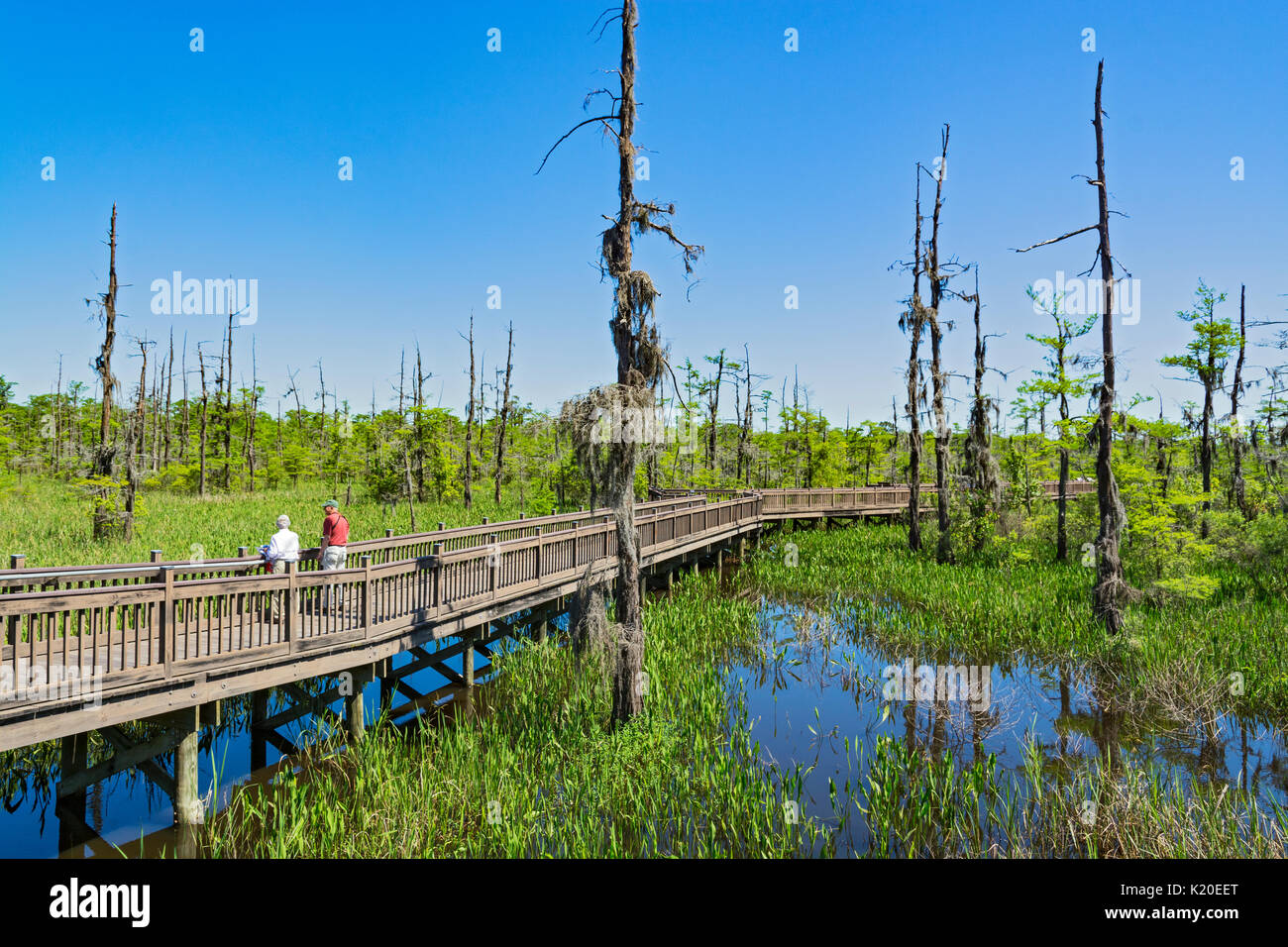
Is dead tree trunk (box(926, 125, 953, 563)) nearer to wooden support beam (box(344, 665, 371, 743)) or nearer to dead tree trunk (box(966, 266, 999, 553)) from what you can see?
dead tree trunk (box(966, 266, 999, 553))

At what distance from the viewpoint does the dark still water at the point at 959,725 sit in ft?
25.8

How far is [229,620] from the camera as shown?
22.7 feet

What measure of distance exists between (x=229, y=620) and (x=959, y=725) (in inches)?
392

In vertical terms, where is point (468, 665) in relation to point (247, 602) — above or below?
below

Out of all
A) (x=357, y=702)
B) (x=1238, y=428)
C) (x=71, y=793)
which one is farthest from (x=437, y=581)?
(x=1238, y=428)

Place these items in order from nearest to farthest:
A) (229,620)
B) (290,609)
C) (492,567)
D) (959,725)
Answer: (229,620) → (290,609) → (959,725) → (492,567)

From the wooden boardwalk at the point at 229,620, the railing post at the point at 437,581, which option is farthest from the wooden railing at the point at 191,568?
the railing post at the point at 437,581

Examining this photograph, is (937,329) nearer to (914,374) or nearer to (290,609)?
(914,374)

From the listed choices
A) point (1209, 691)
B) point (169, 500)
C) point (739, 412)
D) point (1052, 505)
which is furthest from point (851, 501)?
point (169, 500)

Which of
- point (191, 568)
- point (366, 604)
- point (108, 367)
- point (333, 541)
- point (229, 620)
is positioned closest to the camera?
point (229, 620)

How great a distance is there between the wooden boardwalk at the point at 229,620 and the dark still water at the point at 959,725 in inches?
155

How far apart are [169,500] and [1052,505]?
4200cm

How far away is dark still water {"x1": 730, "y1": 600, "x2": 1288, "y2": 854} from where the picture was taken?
310 inches
